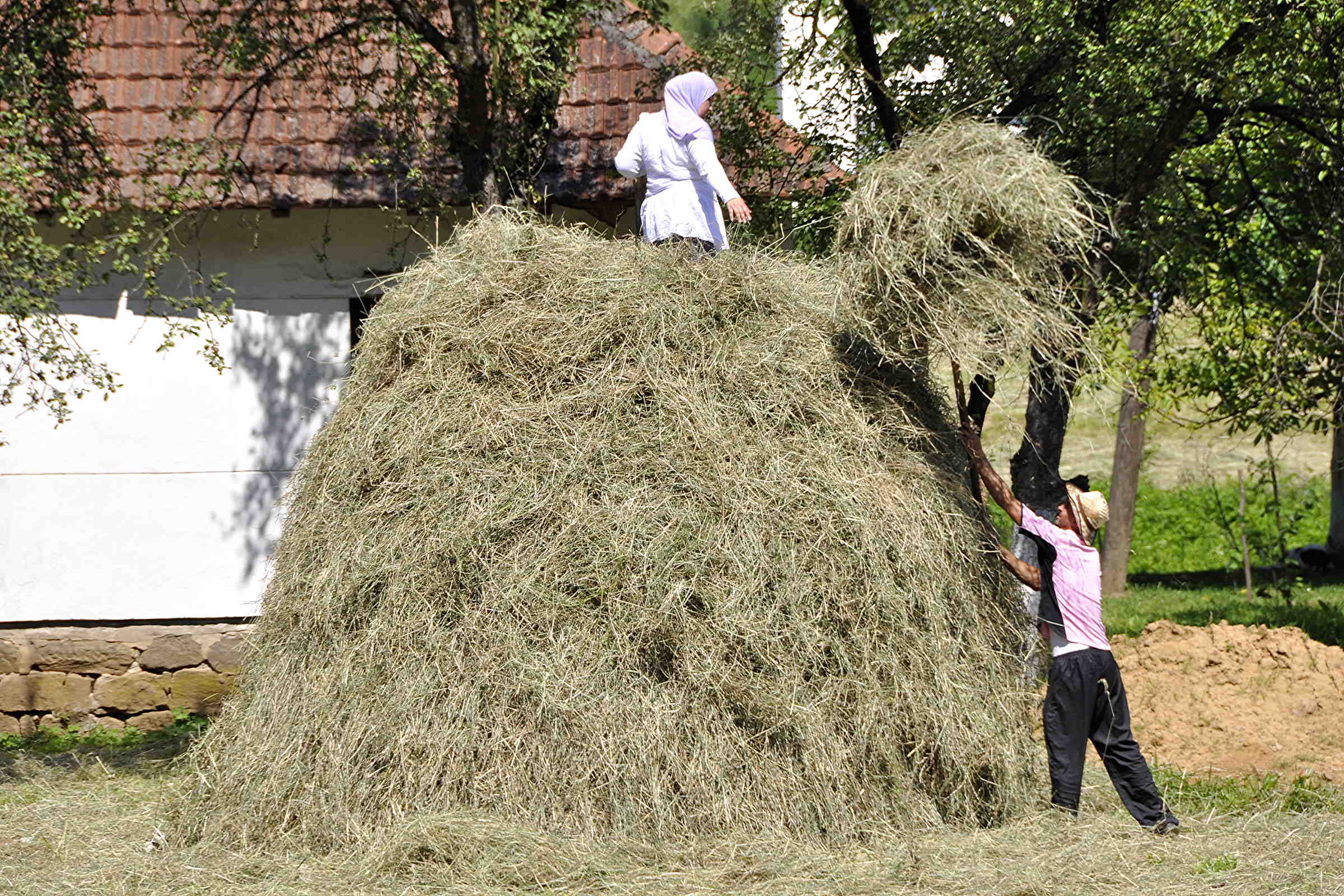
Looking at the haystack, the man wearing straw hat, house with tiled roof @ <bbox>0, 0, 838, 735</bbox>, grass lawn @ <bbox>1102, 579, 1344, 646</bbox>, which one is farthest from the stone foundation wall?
grass lawn @ <bbox>1102, 579, 1344, 646</bbox>

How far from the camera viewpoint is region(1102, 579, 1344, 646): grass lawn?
461 inches

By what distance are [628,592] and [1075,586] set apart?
180 cm

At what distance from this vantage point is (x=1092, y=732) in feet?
17.8

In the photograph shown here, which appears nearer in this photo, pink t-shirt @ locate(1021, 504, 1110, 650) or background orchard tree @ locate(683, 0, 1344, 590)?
pink t-shirt @ locate(1021, 504, 1110, 650)

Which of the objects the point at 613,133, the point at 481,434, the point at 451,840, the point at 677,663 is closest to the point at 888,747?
the point at 677,663

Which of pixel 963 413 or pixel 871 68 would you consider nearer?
pixel 963 413

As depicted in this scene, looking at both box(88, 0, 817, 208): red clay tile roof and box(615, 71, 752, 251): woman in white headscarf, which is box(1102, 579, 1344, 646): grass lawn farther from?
box(615, 71, 752, 251): woman in white headscarf

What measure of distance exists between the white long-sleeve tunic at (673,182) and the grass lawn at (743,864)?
2749 mm

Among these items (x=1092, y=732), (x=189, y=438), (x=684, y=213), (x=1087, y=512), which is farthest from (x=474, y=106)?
(x=1092, y=732)

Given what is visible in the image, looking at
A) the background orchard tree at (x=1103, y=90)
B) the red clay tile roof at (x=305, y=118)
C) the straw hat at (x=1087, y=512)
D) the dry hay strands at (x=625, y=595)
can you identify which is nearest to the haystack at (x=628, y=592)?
the dry hay strands at (x=625, y=595)

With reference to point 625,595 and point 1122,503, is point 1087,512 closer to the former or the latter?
point 625,595

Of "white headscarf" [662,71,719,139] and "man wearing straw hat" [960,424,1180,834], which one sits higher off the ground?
"white headscarf" [662,71,719,139]

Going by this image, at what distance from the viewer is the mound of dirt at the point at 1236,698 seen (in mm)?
7129

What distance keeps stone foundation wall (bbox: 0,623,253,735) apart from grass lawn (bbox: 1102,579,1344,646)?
7148 mm
